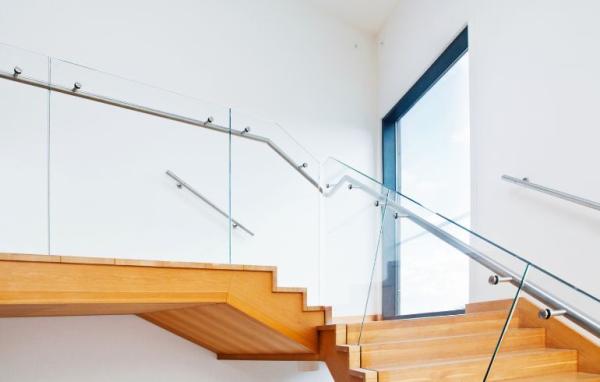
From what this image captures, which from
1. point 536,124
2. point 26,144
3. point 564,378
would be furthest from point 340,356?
point 26,144

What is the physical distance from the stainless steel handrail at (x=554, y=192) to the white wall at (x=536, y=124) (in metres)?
0.06

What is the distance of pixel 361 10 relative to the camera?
6238mm

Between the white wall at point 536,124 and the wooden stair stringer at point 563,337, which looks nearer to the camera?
the wooden stair stringer at point 563,337

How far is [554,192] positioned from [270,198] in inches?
79.5

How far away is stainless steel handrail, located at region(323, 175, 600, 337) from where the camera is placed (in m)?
2.21

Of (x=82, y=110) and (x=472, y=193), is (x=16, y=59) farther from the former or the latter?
(x=472, y=193)

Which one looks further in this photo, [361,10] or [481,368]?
[361,10]

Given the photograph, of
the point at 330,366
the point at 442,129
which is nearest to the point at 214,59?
the point at 442,129

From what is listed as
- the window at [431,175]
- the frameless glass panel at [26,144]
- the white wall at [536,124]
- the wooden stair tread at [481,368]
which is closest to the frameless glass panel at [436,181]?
the window at [431,175]

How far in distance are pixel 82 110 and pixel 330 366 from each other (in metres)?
1.99

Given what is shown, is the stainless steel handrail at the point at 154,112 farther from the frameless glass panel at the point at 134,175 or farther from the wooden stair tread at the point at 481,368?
the wooden stair tread at the point at 481,368

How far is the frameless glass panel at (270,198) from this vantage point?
3.94m

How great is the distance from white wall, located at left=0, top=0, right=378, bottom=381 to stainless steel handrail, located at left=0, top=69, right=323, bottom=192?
5 cm

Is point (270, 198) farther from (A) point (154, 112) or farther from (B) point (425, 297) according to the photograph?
(B) point (425, 297)
